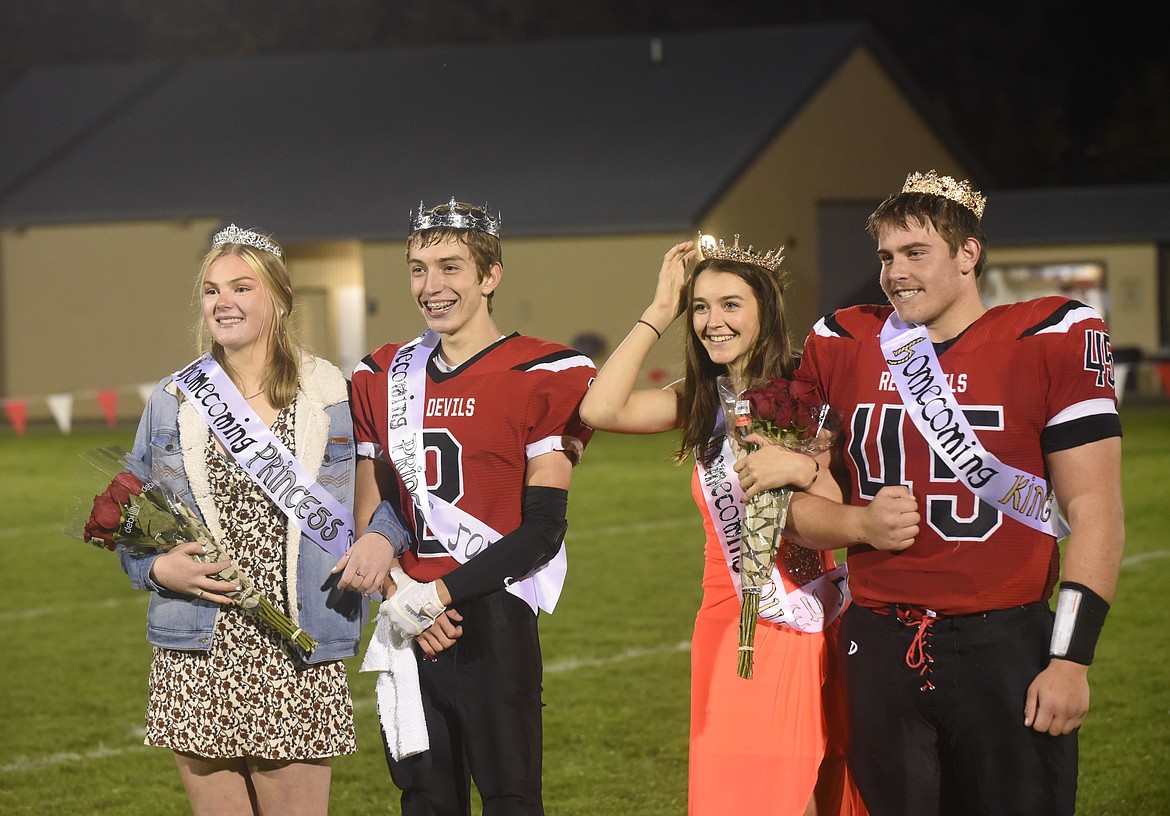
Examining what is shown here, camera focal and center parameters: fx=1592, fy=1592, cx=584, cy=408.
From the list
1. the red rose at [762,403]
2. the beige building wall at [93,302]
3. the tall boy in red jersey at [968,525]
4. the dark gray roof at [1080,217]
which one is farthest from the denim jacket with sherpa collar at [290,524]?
the dark gray roof at [1080,217]

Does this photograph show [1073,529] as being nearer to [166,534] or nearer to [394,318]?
[166,534]

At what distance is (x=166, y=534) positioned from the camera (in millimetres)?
3863

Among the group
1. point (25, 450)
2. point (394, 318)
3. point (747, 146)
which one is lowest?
point (25, 450)

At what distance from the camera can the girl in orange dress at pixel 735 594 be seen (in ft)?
12.7

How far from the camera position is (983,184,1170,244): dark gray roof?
31031 millimetres

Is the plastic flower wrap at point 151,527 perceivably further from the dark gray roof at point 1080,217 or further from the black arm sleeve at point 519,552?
the dark gray roof at point 1080,217

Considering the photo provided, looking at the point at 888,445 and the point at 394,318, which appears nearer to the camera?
the point at 888,445

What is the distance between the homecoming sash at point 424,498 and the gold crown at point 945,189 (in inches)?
49.5

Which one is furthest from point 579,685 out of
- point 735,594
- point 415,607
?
point 415,607

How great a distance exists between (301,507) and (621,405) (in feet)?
2.78

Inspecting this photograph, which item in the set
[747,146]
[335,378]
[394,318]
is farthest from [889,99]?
[335,378]

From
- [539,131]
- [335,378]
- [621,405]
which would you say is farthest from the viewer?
[539,131]

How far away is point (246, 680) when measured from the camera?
4.00m

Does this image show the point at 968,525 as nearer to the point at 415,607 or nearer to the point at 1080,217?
the point at 415,607
